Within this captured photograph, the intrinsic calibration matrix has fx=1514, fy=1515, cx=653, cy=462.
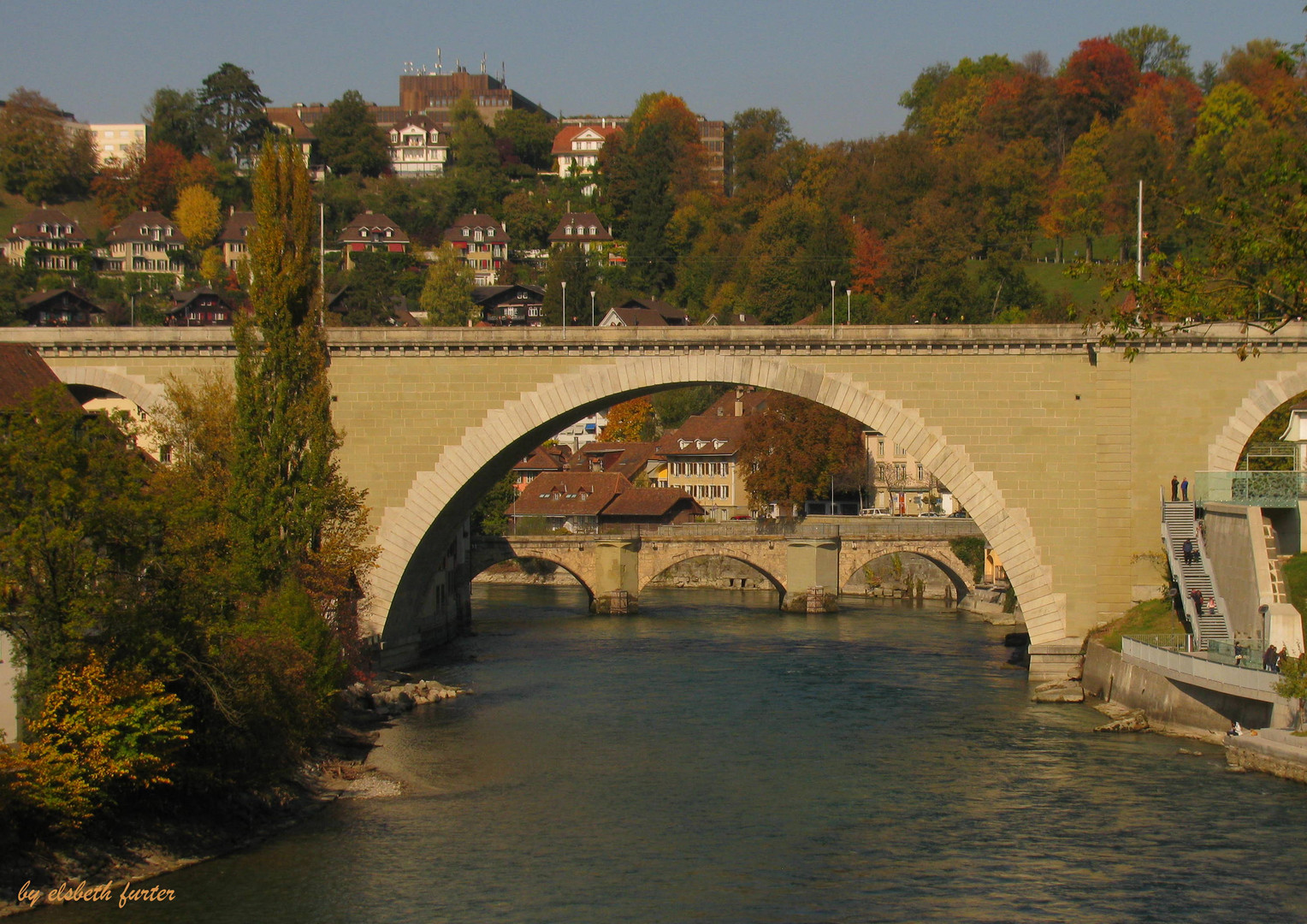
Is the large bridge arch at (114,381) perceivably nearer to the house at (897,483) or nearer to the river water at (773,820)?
the river water at (773,820)

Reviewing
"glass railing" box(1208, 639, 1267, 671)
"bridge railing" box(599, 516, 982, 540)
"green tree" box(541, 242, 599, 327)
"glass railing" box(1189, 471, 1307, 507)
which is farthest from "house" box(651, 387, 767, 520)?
"glass railing" box(1208, 639, 1267, 671)

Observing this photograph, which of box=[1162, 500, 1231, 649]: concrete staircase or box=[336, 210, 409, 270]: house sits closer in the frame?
box=[1162, 500, 1231, 649]: concrete staircase

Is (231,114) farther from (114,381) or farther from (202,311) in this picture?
(114,381)

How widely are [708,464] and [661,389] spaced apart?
144 feet

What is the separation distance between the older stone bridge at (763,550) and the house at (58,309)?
3568 centimetres

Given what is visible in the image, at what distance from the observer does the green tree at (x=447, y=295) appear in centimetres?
10244

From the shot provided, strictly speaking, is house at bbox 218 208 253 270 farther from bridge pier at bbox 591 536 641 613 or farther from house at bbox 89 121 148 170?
bridge pier at bbox 591 536 641 613

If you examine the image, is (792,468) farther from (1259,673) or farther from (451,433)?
(1259,673)

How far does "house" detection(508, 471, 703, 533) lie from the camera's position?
2808 inches

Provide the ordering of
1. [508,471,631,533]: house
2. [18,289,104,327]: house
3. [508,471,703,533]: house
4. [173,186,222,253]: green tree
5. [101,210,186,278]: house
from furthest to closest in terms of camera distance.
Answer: [173,186,222,253]: green tree
[101,210,186,278]: house
[18,289,104,327]: house
[508,471,631,533]: house
[508,471,703,533]: house

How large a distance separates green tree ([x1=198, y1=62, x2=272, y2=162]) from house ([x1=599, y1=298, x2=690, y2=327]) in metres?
55.9

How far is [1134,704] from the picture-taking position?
33.8m

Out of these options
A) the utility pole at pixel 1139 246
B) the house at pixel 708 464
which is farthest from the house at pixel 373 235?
the utility pole at pixel 1139 246

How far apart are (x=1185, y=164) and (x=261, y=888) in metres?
72.4
